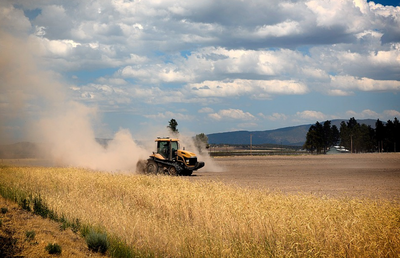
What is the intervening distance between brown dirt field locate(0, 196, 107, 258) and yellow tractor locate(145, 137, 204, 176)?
69.0 ft

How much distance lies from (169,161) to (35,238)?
25804mm

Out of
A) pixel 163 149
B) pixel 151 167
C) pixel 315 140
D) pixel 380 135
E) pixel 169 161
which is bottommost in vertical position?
pixel 151 167

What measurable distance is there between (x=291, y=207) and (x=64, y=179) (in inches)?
661

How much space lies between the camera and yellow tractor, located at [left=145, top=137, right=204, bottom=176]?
38938mm

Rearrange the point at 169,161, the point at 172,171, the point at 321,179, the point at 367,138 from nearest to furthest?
the point at 321,179, the point at 172,171, the point at 169,161, the point at 367,138

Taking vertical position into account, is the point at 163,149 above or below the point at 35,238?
above

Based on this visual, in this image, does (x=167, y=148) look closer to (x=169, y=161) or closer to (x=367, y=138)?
(x=169, y=161)

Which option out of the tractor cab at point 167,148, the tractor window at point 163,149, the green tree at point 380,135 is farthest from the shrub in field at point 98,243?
the green tree at point 380,135

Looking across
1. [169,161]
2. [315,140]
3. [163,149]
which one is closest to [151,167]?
[169,161]

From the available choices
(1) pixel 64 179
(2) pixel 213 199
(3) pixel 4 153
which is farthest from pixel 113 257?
(3) pixel 4 153

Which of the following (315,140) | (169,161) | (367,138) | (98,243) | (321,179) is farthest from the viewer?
(367,138)

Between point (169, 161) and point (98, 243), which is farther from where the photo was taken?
point (169, 161)

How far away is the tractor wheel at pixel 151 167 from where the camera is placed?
3903 centimetres

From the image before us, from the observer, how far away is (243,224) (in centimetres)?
1295
